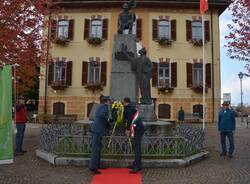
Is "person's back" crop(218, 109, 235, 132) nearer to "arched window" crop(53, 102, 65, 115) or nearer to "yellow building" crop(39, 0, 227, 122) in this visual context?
"yellow building" crop(39, 0, 227, 122)

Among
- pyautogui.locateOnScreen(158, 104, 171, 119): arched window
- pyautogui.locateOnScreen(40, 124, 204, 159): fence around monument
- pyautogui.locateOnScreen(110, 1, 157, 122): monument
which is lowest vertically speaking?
pyautogui.locateOnScreen(40, 124, 204, 159): fence around monument

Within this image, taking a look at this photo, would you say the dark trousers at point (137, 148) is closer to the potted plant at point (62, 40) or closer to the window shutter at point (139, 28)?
the window shutter at point (139, 28)

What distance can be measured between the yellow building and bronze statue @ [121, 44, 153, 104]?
19.2m

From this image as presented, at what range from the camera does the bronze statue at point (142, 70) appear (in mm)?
12852

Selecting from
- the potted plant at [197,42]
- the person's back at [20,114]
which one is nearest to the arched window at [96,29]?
the potted plant at [197,42]

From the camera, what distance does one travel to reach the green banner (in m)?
7.00

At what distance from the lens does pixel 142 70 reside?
12.9m

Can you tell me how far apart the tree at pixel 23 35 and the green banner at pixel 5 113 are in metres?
9.42

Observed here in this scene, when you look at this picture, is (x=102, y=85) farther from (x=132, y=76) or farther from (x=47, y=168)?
(x=47, y=168)

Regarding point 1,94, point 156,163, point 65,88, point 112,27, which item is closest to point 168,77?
point 112,27

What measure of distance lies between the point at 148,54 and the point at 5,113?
1040 inches

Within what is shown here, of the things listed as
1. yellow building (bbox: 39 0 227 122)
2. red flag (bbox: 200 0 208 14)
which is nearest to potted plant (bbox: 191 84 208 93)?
yellow building (bbox: 39 0 227 122)

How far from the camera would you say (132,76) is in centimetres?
1298

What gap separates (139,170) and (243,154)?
4990 mm
